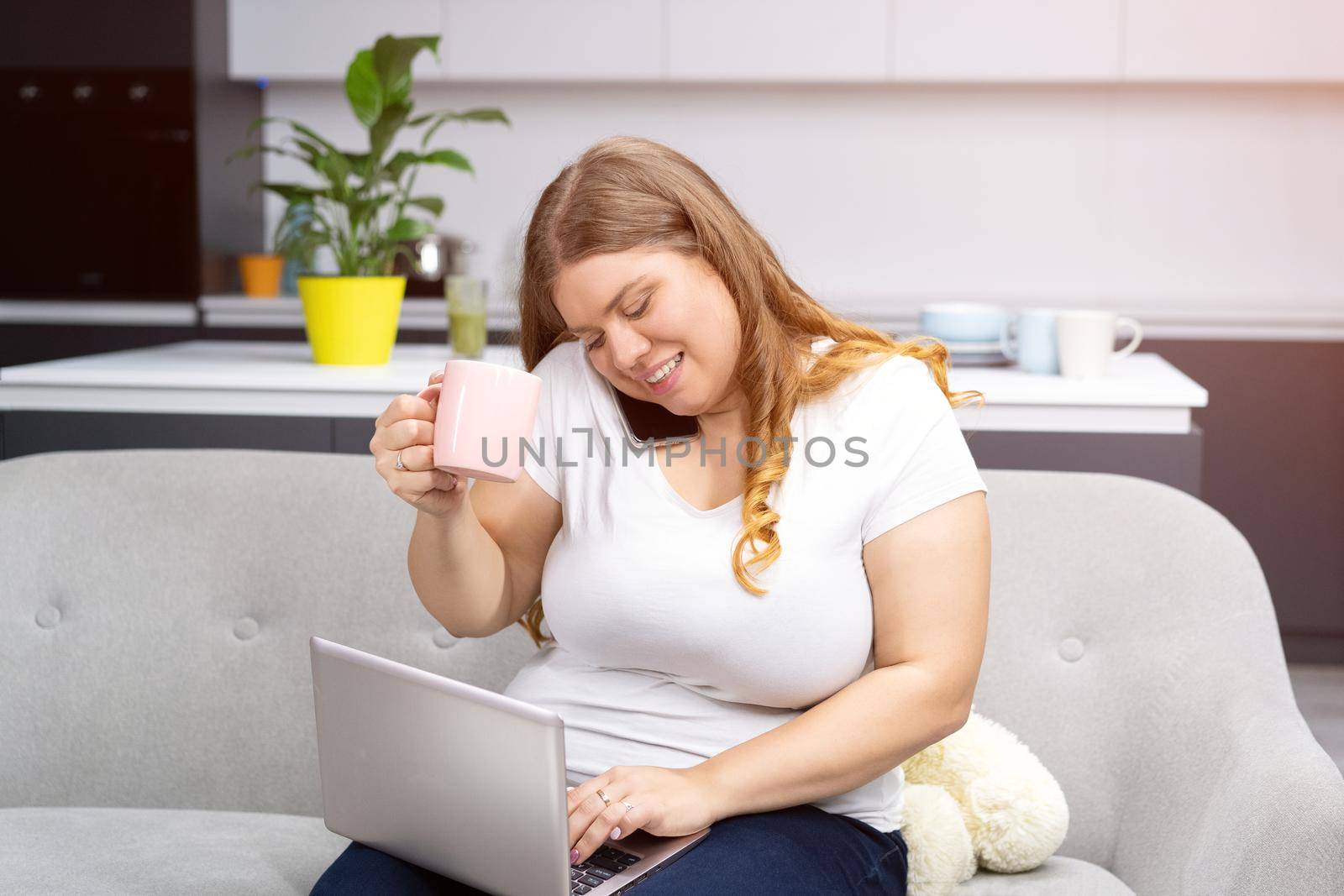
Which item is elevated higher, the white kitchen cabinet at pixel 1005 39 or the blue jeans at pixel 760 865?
the white kitchen cabinet at pixel 1005 39

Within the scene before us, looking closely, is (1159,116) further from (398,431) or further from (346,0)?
(398,431)

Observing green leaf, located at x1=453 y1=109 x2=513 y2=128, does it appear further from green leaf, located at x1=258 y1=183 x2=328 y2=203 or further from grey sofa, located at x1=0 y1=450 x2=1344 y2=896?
grey sofa, located at x1=0 y1=450 x2=1344 y2=896

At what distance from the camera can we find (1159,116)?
411 cm

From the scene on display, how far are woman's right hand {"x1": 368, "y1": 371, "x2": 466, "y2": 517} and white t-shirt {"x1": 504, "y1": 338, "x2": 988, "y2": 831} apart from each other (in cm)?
15

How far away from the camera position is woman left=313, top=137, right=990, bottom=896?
116 centimetres

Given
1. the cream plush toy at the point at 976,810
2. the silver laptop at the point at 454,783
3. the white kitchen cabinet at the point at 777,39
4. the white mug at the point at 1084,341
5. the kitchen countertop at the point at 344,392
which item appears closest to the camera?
the silver laptop at the point at 454,783

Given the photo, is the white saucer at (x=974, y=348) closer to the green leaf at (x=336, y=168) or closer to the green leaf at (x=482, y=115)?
the green leaf at (x=482, y=115)

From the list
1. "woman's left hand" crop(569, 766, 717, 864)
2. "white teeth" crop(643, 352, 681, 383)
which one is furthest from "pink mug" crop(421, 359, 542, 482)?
"woman's left hand" crop(569, 766, 717, 864)

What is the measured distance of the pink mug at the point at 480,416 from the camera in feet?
3.57

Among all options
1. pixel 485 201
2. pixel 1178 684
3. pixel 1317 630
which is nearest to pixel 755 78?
pixel 485 201

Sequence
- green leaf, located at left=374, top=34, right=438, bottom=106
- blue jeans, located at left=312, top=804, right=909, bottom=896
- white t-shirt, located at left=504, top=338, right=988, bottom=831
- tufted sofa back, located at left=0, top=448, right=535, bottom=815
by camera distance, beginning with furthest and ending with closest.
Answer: green leaf, located at left=374, top=34, right=438, bottom=106 → tufted sofa back, located at left=0, top=448, right=535, bottom=815 → white t-shirt, located at left=504, top=338, right=988, bottom=831 → blue jeans, located at left=312, top=804, right=909, bottom=896

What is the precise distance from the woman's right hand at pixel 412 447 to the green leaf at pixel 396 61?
4.21ft

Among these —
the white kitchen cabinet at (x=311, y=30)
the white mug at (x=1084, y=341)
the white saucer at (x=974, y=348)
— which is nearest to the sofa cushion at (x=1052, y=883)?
the white mug at (x=1084, y=341)

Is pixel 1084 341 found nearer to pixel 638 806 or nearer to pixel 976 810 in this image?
pixel 976 810
